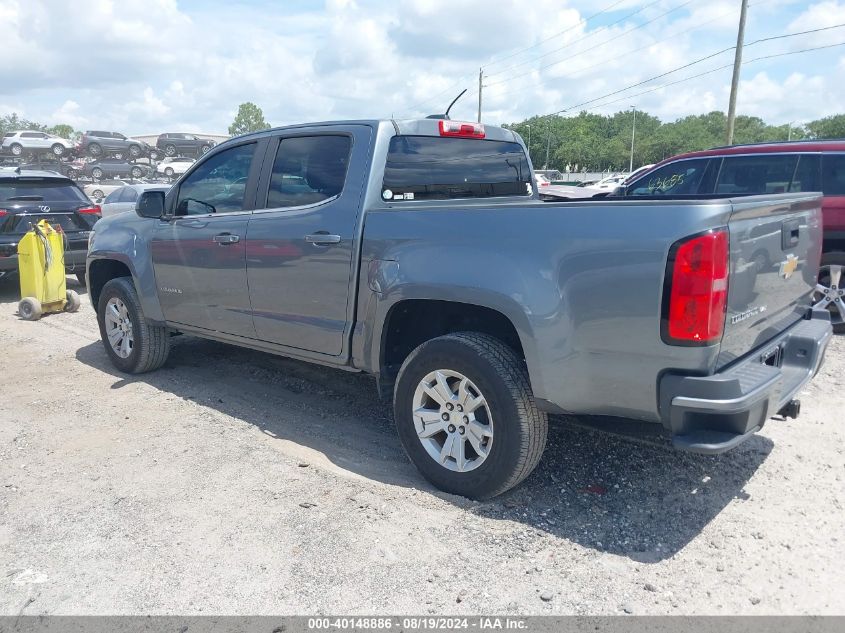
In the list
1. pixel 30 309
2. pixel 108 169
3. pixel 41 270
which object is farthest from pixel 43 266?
pixel 108 169

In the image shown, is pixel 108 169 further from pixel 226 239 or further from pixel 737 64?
pixel 226 239

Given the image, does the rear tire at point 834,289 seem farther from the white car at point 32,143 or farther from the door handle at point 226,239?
the white car at point 32,143

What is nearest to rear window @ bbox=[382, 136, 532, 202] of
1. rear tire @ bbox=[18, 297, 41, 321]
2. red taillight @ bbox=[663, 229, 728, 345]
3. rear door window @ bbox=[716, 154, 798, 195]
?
red taillight @ bbox=[663, 229, 728, 345]

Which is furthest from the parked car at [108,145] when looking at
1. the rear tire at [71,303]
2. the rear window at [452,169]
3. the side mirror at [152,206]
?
the rear window at [452,169]

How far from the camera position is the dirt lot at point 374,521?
2.78 m

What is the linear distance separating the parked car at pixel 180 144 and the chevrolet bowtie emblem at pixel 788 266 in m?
40.0

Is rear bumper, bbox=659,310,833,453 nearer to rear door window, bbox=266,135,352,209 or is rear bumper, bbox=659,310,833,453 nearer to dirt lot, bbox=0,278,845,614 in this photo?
dirt lot, bbox=0,278,845,614

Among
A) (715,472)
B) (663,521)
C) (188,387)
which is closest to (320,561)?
(663,521)

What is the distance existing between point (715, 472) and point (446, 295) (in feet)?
6.15

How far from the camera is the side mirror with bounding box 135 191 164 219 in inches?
202

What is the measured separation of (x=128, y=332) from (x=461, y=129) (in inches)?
134

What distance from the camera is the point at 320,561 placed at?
3012mm

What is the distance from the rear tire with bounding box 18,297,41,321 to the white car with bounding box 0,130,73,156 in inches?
1258

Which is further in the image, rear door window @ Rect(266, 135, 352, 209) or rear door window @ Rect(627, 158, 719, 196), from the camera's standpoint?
rear door window @ Rect(627, 158, 719, 196)
